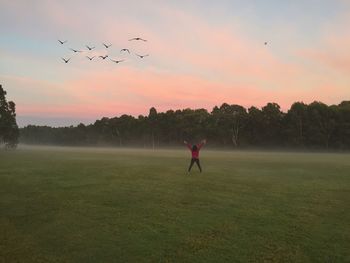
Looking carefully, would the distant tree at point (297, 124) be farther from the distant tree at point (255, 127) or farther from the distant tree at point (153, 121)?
the distant tree at point (153, 121)

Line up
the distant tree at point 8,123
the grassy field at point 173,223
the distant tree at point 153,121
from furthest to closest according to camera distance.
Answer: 1. the distant tree at point 153,121
2. the distant tree at point 8,123
3. the grassy field at point 173,223

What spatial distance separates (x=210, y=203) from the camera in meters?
16.4

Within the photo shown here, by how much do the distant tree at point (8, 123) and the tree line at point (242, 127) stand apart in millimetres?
65088

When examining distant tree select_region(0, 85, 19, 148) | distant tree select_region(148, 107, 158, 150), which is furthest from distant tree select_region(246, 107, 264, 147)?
distant tree select_region(0, 85, 19, 148)

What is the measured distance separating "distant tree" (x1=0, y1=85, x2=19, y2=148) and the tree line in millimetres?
65088

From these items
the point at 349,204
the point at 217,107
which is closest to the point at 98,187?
the point at 349,204

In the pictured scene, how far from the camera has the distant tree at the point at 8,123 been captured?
81.9m

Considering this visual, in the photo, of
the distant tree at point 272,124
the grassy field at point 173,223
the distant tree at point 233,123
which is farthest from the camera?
the distant tree at point 233,123

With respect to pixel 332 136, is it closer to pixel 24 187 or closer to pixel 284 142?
pixel 284 142

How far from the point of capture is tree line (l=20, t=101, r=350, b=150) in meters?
103

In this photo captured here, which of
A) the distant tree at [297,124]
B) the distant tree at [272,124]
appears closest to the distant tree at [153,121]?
the distant tree at [272,124]

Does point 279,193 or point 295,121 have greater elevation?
point 295,121

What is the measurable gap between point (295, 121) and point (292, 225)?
10064 cm

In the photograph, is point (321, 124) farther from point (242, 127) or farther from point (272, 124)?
point (242, 127)
